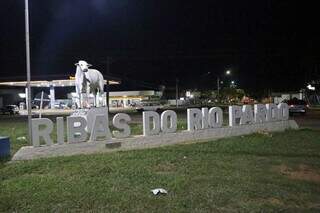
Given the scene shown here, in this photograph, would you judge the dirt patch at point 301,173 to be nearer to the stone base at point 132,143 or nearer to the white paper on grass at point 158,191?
the white paper on grass at point 158,191

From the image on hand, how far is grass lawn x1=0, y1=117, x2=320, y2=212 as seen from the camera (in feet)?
28.8

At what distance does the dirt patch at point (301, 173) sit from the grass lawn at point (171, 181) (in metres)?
0.03

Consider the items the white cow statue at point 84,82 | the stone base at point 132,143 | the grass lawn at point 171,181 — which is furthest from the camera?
the white cow statue at point 84,82

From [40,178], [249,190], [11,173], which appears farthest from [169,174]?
[11,173]

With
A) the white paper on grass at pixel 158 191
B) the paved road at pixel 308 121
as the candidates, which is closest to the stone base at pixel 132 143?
the white paper on grass at pixel 158 191

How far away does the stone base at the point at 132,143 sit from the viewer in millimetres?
13820

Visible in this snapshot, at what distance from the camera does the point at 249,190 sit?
9844mm

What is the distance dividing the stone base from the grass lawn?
62 centimetres

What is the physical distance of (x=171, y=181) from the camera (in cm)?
1068

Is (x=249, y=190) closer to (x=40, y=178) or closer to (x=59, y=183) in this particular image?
(x=59, y=183)

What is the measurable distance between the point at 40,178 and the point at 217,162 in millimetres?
5012

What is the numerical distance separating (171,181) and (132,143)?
538 cm

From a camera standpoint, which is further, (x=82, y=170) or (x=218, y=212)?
(x=82, y=170)

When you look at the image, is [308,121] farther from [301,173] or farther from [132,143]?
[301,173]
